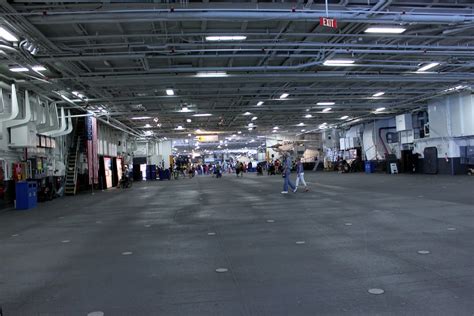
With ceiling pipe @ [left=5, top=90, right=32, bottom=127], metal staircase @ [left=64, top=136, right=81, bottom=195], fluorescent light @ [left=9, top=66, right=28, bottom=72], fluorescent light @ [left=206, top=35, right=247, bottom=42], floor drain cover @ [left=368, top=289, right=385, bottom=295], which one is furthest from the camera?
metal staircase @ [left=64, top=136, right=81, bottom=195]

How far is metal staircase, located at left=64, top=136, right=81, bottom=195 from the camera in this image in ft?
76.9

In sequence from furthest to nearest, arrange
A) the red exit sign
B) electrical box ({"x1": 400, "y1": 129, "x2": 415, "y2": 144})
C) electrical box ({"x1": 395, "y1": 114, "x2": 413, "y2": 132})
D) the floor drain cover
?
1. electrical box ({"x1": 400, "y1": 129, "x2": 415, "y2": 144})
2. electrical box ({"x1": 395, "y1": 114, "x2": 413, "y2": 132})
3. the red exit sign
4. the floor drain cover

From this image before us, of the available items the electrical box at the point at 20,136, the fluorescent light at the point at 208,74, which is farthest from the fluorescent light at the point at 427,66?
the electrical box at the point at 20,136

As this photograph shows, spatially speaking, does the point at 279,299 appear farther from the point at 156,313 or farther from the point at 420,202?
the point at 420,202

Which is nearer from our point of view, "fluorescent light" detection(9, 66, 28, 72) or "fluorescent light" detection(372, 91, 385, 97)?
"fluorescent light" detection(9, 66, 28, 72)

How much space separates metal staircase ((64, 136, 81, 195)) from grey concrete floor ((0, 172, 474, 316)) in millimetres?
12777

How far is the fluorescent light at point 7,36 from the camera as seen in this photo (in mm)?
10578

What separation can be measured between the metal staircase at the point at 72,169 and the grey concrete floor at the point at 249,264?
41.9 feet

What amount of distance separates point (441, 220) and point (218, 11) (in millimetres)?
7051

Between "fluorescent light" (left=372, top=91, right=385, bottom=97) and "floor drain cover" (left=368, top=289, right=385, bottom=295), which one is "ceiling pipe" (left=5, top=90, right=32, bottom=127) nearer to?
"floor drain cover" (left=368, top=289, right=385, bottom=295)

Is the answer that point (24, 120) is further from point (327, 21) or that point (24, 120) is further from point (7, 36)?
point (327, 21)

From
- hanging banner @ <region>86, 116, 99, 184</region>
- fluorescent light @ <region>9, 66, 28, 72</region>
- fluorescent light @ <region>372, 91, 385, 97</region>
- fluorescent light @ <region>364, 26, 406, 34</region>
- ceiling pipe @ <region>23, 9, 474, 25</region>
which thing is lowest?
hanging banner @ <region>86, 116, 99, 184</region>

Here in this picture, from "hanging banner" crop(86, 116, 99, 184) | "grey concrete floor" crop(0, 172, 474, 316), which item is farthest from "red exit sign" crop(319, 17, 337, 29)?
"hanging banner" crop(86, 116, 99, 184)

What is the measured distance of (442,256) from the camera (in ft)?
19.6
